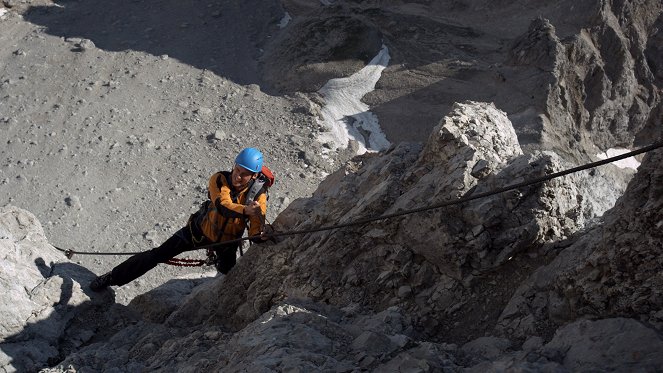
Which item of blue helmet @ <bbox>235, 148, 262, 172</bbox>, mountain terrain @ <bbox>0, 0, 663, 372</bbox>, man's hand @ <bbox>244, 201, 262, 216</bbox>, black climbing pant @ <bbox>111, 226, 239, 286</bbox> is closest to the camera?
mountain terrain @ <bbox>0, 0, 663, 372</bbox>

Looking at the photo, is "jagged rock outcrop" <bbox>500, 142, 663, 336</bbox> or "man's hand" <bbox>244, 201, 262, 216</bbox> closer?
"jagged rock outcrop" <bbox>500, 142, 663, 336</bbox>

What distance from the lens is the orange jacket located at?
734cm

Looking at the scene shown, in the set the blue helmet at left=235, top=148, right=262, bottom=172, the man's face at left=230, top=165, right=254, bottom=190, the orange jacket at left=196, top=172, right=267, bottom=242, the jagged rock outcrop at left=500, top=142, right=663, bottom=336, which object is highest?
the jagged rock outcrop at left=500, top=142, right=663, bottom=336

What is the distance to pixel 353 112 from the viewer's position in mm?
18453

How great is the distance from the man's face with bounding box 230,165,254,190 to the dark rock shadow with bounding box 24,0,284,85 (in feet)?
39.3

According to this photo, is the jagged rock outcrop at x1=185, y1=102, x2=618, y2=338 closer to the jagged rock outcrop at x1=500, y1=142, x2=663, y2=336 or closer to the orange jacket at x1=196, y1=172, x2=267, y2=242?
the orange jacket at x1=196, y1=172, x2=267, y2=242

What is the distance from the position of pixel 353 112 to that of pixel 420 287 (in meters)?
12.4

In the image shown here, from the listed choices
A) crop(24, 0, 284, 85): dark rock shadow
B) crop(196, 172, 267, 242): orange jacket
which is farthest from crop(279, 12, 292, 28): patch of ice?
crop(196, 172, 267, 242): orange jacket

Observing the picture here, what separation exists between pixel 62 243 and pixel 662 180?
1154cm

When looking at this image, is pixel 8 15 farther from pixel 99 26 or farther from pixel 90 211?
pixel 90 211

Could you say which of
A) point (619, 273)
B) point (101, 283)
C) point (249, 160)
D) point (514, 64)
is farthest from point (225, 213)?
point (514, 64)

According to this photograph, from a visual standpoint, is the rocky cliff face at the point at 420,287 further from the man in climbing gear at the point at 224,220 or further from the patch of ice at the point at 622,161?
the patch of ice at the point at 622,161

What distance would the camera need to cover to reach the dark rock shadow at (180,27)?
773 inches

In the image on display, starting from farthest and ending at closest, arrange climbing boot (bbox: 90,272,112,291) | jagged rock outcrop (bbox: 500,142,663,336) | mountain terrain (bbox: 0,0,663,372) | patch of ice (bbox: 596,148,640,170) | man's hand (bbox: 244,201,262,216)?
patch of ice (bbox: 596,148,640,170) → climbing boot (bbox: 90,272,112,291) → man's hand (bbox: 244,201,262,216) → mountain terrain (bbox: 0,0,663,372) → jagged rock outcrop (bbox: 500,142,663,336)
